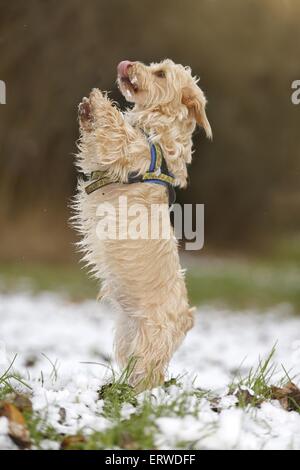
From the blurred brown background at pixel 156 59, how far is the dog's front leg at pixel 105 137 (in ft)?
16.3

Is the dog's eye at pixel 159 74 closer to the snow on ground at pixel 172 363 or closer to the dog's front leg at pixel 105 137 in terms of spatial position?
the dog's front leg at pixel 105 137

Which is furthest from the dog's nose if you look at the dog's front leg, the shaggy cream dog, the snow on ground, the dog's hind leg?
the snow on ground

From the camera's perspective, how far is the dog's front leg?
14.3ft

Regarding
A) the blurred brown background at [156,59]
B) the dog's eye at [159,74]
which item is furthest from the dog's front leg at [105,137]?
the blurred brown background at [156,59]

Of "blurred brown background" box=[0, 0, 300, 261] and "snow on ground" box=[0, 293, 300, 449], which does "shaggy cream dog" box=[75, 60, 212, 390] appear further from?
"blurred brown background" box=[0, 0, 300, 261]

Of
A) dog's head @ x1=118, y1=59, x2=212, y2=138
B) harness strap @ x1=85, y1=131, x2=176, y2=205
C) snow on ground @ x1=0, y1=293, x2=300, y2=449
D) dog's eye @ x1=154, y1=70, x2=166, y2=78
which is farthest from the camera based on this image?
dog's eye @ x1=154, y1=70, x2=166, y2=78

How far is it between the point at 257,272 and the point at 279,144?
141 inches

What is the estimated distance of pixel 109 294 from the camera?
452 cm

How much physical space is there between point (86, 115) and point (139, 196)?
67 cm

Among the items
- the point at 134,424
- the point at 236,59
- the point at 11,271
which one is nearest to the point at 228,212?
the point at 236,59

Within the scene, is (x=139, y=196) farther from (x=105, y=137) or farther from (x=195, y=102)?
(x=195, y=102)

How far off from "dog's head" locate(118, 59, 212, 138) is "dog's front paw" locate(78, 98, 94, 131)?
0.26 metres

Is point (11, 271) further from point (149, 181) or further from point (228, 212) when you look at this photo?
point (149, 181)

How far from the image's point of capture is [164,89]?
15.2ft
